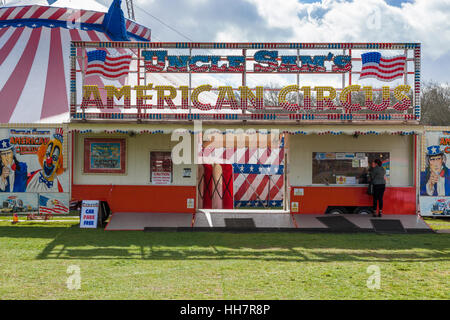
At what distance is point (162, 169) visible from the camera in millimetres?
12828

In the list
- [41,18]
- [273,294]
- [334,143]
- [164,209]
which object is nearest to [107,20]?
[41,18]

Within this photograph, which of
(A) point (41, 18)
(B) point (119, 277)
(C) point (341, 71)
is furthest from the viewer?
(A) point (41, 18)

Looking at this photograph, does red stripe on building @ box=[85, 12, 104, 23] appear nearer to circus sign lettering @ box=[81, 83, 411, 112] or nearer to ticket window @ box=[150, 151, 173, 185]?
circus sign lettering @ box=[81, 83, 411, 112]

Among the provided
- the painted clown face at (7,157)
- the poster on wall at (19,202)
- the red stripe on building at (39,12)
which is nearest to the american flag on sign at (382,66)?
the poster on wall at (19,202)

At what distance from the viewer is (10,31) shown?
16.6 m

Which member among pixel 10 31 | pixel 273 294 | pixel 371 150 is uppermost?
pixel 10 31

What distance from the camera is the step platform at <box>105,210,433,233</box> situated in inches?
457

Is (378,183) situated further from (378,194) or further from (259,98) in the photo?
(259,98)

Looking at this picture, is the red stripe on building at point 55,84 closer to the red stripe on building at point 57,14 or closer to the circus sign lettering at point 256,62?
the red stripe on building at point 57,14

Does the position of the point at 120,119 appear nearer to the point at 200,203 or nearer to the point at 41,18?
the point at 200,203

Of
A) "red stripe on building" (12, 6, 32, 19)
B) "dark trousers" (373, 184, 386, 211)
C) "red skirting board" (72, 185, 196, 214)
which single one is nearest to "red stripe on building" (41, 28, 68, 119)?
"red stripe on building" (12, 6, 32, 19)

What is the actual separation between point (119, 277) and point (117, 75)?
721cm

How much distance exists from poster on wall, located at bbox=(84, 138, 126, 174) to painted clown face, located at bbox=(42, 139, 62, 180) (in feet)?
2.46

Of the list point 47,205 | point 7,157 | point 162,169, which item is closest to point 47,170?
point 47,205
